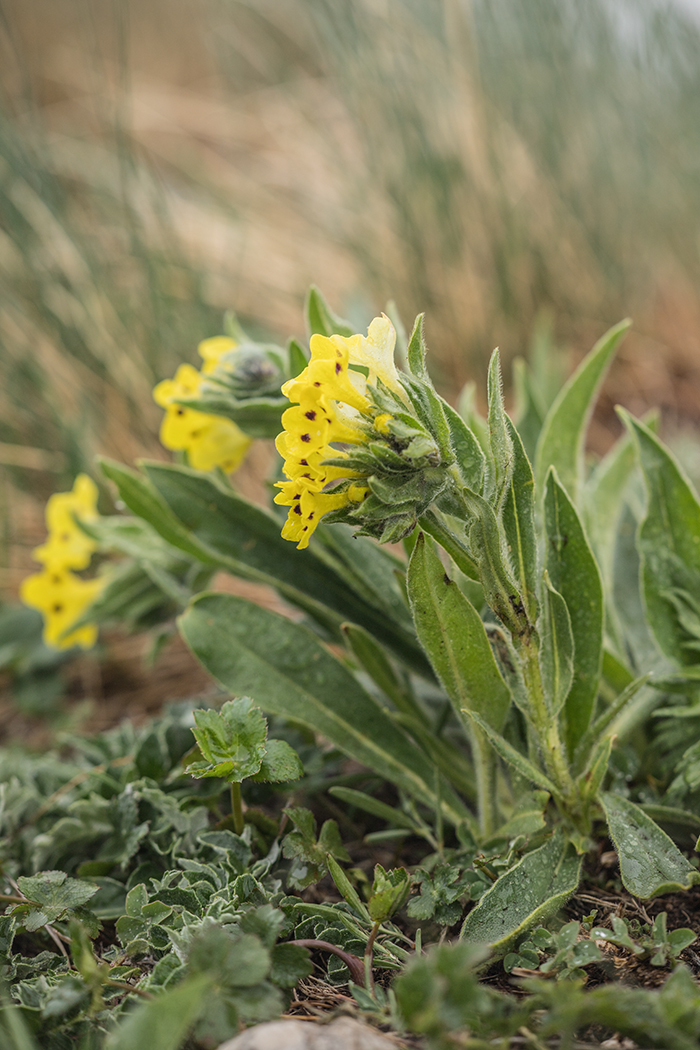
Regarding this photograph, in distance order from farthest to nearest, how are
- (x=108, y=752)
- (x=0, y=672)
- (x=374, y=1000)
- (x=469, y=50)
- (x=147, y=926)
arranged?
(x=469, y=50)
(x=0, y=672)
(x=108, y=752)
(x=147, y=926)
(x=374, y=1000)

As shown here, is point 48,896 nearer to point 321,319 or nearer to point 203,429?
point 203,429

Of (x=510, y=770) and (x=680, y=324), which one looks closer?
(x=510, y=770)

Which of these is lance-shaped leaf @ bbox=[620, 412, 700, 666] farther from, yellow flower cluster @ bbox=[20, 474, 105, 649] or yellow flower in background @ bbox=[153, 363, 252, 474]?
yellow flower cluster @ bbox=[20, 474, 105, 649]

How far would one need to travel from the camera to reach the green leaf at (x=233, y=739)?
875 millimetres

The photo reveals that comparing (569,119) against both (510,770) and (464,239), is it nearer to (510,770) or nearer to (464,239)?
(464,239)

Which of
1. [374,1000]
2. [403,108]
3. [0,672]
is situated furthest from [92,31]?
[374,1000]

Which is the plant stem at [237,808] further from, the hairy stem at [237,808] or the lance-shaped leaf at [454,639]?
the lance-shaped leaf at [454,639]

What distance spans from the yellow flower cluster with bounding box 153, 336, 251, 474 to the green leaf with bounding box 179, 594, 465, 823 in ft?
0.76

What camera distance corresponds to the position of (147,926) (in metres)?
0.85

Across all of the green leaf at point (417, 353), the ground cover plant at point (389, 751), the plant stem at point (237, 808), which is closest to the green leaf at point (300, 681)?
the ground cover plant at point (389, 751)

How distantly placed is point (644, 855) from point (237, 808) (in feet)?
1.44

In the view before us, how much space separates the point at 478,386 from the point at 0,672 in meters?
1.49

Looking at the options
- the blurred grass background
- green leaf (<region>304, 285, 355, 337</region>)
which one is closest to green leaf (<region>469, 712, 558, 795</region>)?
green leaf (<region>304, 285, 355, 337</region>)

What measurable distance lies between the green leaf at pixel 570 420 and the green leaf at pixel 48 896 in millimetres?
726
